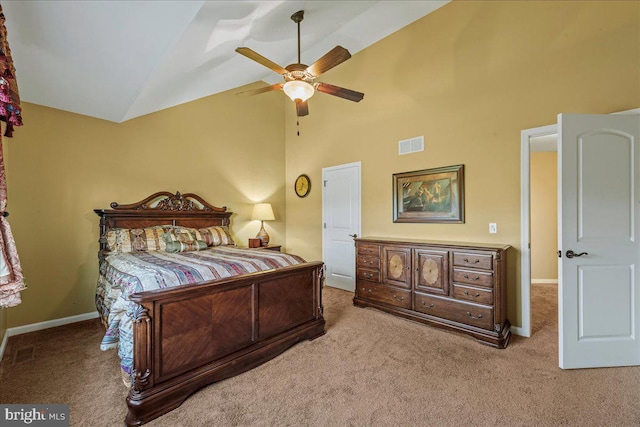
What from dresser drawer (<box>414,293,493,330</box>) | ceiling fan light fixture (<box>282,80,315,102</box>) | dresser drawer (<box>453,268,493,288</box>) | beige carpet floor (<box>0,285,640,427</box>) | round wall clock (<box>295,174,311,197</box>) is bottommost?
beige carpet floor (<box>0,285,640,427</box>)

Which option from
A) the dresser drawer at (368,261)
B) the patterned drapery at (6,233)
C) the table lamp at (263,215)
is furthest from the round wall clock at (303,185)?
the patterned drapery at (6,233)

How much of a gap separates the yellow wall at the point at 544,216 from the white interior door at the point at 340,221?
3.39m

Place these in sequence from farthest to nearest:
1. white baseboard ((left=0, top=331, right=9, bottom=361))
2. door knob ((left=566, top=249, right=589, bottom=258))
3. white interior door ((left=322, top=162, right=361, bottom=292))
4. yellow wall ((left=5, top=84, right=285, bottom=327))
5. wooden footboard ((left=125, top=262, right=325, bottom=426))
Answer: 1. white interior door ((left=322, top=162, right=361, bottom=292))
2. yellow wall ((left=5, top=84, right=285, bottom=327))
3. white baseboard ((left=0, top=331, right=9, bottom=361))
4. door knob ((left=566, top=249, right=589, bottom=258))
5. wooden footboard ((left=125, top=262, right=325, bottom=426))

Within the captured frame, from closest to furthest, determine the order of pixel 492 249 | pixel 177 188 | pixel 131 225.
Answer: pixel 492 249, pixel 131 225, pixel 177 188

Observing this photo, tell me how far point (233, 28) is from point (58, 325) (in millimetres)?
3765

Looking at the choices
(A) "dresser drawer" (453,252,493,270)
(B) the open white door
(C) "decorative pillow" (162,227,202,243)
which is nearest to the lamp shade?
(C) "decorative pillow" (162,227,202,243)

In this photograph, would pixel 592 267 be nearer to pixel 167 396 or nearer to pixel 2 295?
pixel 167 396

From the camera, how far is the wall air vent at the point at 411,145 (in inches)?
150

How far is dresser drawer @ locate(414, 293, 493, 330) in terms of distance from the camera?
9.26 feet

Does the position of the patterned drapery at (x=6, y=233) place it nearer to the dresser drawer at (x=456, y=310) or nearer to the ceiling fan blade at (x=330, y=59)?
the ceiling fan blade at (x=330, y=59)

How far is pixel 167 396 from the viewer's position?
6.04ft

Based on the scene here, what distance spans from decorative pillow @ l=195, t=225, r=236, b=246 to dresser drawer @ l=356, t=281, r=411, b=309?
2.00m

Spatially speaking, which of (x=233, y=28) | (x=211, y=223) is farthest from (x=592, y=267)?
(x=211, y=223)

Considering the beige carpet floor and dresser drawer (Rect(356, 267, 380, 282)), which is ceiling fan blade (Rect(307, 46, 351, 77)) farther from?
the beige carpet floor
